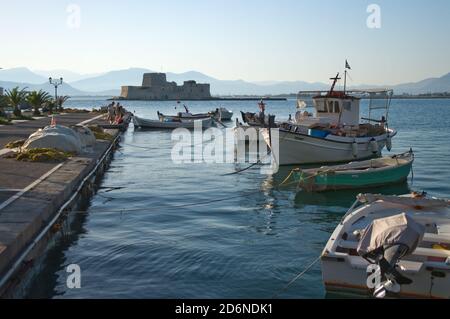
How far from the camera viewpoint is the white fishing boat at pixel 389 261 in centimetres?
855

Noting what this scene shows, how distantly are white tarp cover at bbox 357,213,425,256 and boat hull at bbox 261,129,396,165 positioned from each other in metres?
18.9

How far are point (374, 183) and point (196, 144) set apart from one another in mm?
23456

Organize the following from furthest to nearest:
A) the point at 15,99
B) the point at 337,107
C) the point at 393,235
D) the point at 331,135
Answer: the point at 15,99
the point at 337,107
the point at 331,135
the point at 393,235

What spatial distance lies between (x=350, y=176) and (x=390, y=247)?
12.6 meters

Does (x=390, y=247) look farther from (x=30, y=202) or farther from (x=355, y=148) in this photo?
(x=355, y=148)

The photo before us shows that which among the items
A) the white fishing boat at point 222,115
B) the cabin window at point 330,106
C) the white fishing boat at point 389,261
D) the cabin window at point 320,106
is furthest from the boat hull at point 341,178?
the white fishing boat at point 222,115

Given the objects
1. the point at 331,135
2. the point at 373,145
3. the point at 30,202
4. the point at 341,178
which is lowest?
the point at 341,178

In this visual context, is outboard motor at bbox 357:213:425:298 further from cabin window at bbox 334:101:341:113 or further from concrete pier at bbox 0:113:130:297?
cabin window at bbox 334:101:341:113

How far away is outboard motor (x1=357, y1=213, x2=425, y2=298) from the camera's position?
8406mm

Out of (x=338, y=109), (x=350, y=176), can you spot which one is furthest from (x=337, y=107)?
(x=350, y=176)

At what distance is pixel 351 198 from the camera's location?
2011 cm

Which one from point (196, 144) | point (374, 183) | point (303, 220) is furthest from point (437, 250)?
point (196, 144)

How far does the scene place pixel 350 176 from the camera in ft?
69.0
